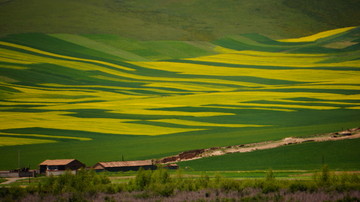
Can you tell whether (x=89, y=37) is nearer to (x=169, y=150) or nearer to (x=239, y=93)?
(x=239, y=93)

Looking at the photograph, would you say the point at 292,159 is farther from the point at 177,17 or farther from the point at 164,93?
the point at 177,17

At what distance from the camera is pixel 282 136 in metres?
63.5

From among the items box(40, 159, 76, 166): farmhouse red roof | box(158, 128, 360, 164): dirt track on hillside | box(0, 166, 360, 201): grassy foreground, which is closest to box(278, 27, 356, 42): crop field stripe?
box(158, 128, 360, 164): dirt track on hillside

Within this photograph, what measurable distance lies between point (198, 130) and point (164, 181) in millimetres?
30104

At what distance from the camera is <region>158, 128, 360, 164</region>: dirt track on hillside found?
Answer: 5861 centimetres

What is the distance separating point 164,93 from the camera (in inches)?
4195

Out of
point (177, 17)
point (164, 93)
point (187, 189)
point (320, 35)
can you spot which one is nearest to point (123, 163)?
point (187, 189)

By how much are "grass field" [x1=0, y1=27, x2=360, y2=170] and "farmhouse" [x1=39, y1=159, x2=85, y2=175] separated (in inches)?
49.1

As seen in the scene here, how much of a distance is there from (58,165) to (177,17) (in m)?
96.3

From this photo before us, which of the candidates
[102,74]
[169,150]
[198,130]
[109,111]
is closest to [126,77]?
[102,74]

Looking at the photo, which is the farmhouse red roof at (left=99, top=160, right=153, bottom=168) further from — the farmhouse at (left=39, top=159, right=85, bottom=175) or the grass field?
the grass field

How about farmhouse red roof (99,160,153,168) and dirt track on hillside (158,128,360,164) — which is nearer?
farmhouse red roof (99,160,153,168)

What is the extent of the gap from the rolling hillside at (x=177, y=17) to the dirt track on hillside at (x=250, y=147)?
82077 mm

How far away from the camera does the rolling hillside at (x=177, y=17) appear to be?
140m
